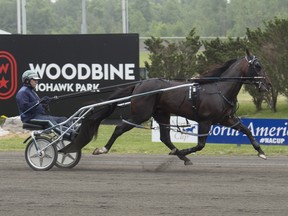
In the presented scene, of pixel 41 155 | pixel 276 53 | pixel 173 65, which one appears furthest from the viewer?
pixel 173 65

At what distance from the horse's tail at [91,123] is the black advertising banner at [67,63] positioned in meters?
9.18

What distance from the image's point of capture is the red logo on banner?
2091 cm

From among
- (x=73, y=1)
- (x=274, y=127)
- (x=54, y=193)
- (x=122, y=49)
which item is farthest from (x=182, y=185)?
(x=73, y=1)

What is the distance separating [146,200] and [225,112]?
3030 mm

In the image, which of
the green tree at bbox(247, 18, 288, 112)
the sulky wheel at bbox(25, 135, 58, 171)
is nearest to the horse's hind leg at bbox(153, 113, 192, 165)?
the sulky wheel at bbox(25, 135, 58, 171)

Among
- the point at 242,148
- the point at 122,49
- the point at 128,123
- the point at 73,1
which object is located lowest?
the point at 242,148

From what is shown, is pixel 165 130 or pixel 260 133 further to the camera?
pixel 260 133

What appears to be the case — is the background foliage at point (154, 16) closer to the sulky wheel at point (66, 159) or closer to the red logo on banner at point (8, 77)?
the red logo on banner at point (8, 77)

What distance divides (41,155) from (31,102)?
898 millimetres

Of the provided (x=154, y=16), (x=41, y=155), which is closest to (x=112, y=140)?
(x=41, y=155)

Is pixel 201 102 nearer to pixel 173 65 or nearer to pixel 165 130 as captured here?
pixel 165 130

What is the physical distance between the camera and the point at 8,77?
20.9 metres

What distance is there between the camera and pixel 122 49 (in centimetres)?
2059

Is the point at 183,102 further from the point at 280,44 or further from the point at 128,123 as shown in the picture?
the point at 280,44
